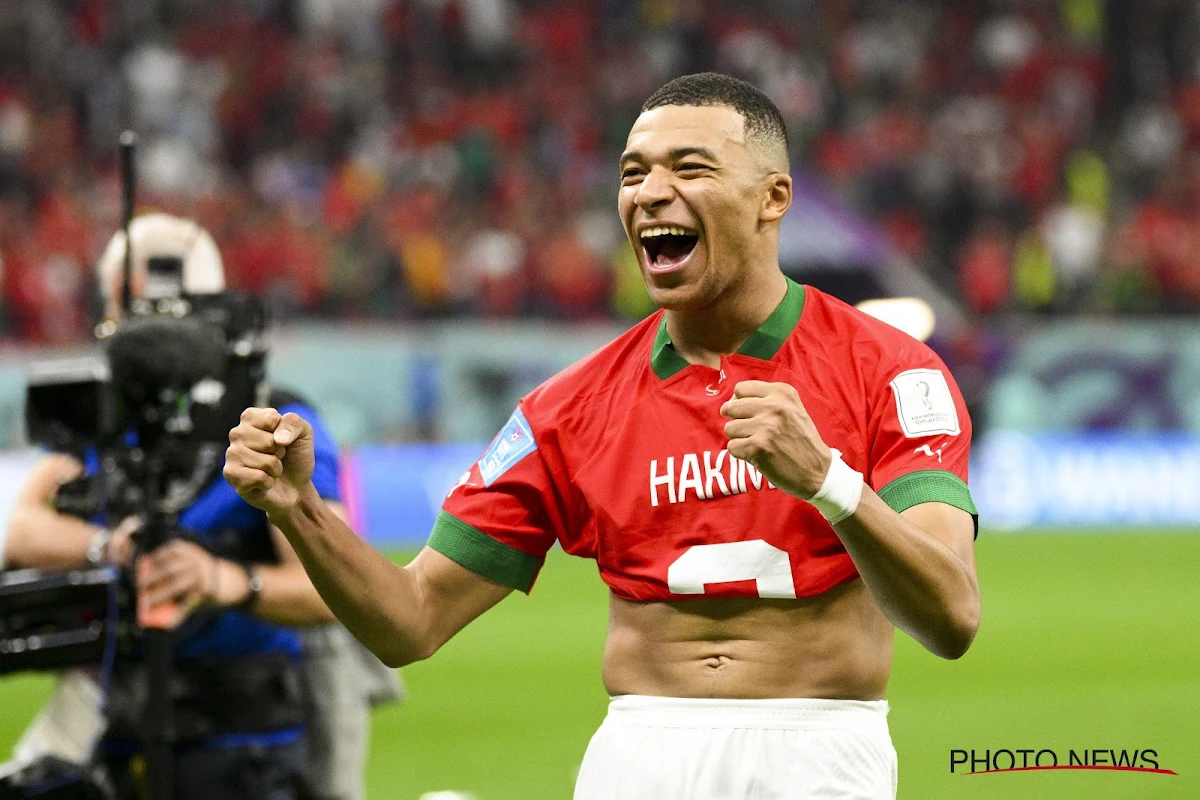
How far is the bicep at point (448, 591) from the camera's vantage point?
344 cm

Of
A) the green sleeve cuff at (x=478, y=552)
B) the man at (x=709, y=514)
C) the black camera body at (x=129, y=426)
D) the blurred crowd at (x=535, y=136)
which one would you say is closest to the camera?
the man at (x=709, y=514)

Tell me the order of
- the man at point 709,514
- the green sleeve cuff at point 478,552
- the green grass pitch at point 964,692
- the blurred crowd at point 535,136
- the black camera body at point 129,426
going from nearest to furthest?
1. the man at point 709,514
2. the green sleeve cuff at point 478,552
3. the black camera body at point 129,426
4. the green grass pitch at point 964,692
5. the blurred crowd at point 535,136

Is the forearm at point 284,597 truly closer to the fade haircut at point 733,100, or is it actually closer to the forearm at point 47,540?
the forearm at point 47,540

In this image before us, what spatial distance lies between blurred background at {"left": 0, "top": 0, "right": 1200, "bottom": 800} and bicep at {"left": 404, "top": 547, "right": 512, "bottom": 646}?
711cm

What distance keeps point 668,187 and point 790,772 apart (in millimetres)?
1084

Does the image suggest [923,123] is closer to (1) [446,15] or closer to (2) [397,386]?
(1) [446,15]

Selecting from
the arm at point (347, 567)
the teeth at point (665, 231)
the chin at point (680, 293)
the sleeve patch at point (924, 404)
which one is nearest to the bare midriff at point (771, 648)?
the sleeve patch at point (924, 404)

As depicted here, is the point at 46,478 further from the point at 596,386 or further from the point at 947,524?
the point at 947,524

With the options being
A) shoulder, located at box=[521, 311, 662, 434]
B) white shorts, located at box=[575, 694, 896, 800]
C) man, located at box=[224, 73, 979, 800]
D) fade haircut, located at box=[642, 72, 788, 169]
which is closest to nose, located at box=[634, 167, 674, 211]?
man, located at box=[224, 73, 979, 800]

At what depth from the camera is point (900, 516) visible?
9.53 feet

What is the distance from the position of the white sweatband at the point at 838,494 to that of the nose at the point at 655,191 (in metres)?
0.69

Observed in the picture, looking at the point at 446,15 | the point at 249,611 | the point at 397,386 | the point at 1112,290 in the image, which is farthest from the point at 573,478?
the point at 446,15

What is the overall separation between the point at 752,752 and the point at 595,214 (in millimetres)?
16857

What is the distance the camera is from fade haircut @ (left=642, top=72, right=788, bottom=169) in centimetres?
337
